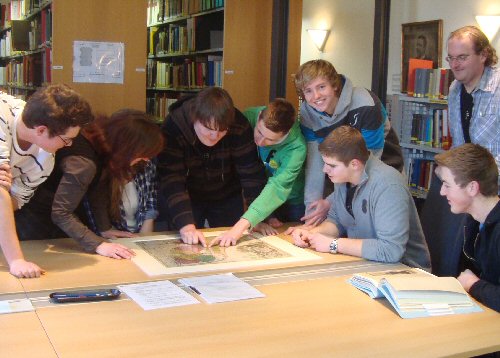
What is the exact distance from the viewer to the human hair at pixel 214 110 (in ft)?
8.05

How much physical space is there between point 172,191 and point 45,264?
2.32ft

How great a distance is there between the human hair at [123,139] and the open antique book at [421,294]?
95 cm

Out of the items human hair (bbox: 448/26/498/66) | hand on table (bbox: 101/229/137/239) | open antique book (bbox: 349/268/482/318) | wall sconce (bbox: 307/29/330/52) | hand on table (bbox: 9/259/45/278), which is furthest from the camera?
wall sconce (bbox: 307/29/330/52)

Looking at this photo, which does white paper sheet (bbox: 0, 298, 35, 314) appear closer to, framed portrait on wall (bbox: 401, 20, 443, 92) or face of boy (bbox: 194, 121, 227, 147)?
face of boy (bbox: 194, 121, 227, 147)

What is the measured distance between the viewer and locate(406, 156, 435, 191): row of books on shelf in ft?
19.2

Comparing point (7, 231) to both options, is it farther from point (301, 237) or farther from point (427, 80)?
point (427, 80)

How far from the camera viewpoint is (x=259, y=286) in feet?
6.49

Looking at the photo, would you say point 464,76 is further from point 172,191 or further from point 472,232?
point 172,191

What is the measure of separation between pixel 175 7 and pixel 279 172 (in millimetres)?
4570

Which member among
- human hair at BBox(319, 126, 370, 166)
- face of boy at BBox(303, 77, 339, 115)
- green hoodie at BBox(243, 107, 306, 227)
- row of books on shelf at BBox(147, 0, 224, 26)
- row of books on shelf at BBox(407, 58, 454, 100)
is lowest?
green hoodie at BBox(243, 107, 306, 227)

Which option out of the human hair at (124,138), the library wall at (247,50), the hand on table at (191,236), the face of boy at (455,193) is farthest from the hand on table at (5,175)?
the library wall at (247,50)

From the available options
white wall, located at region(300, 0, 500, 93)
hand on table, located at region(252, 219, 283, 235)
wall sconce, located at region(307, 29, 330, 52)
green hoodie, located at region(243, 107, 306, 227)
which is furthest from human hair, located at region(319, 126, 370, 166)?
wall sconce, located at region(307, 29, 330, 52)

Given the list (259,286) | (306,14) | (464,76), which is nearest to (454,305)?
(259,286)

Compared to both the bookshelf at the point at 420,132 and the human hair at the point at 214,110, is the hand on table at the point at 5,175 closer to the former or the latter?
the human hair at the point at 214,110
